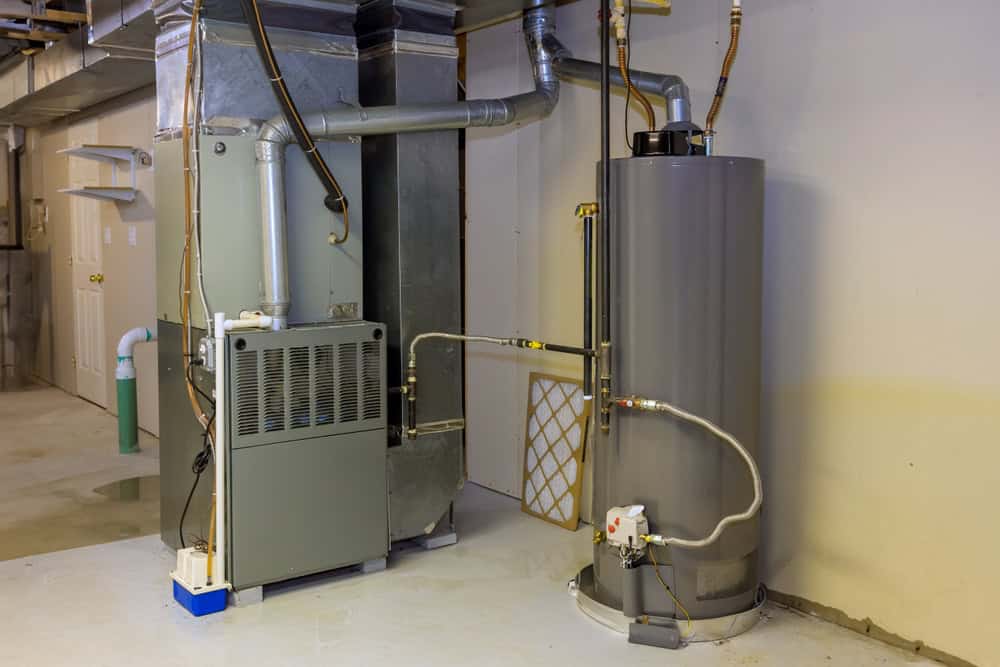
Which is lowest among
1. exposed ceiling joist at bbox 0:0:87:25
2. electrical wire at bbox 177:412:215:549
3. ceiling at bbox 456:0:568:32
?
electrical wire at bbox 177:412:215:549

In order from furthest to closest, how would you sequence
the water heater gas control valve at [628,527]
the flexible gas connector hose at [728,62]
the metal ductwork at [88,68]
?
the metal ductwork at [88,68] → the flexible gas connector hose at [728,62] → the water heater gas control valve at [628,527]

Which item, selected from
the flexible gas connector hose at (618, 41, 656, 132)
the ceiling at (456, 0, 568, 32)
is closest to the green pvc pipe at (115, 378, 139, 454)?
the ceiling at (456, 0, 568, 32)

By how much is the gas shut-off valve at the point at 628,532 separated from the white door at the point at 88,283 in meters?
5.11

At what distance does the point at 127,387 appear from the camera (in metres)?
5.70

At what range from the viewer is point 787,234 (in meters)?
3.34

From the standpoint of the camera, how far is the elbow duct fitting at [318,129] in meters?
3.40

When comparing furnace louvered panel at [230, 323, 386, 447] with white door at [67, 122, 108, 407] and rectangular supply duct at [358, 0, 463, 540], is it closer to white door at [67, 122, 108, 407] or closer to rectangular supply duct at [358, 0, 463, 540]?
rectangular supply duct at [358, 0, 463, 540]

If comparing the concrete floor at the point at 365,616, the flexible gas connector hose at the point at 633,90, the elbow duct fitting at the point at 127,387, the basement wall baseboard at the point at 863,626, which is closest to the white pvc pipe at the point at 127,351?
the elbow duct fitting at the point at 127,387

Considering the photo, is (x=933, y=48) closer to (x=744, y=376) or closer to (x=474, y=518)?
(x=744, y=376)

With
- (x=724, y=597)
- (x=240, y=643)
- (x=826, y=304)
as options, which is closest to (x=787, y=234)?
(x=826, y=304)

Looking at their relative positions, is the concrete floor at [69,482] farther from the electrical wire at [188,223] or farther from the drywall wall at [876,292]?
the drywall wall at [876,292]

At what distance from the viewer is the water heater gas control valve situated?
308 cm

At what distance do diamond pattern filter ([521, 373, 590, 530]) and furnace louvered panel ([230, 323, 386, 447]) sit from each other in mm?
1007

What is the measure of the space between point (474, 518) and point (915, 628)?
6.49ft
